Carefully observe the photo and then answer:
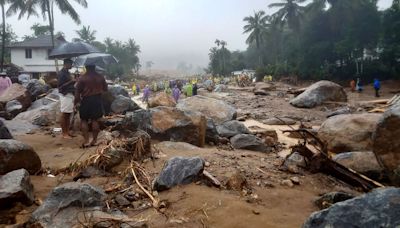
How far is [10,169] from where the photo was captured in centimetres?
424

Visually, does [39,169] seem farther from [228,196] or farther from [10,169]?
[228,196]

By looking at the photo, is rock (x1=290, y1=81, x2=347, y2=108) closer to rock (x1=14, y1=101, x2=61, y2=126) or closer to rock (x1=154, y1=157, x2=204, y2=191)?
rock (x1=14, y1=101, x2=61, y2=126)

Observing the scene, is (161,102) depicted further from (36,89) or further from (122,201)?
(122,201)

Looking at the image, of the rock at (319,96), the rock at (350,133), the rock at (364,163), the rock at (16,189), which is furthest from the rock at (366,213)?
the rock at (319,96)

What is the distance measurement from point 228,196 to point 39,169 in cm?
245

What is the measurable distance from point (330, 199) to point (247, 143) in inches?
115

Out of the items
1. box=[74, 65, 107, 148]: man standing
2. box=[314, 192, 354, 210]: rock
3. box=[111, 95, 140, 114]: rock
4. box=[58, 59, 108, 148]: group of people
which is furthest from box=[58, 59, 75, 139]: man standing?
box=[314, 192, 354, 210]: rock

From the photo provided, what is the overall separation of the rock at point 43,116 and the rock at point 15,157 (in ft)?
12.6

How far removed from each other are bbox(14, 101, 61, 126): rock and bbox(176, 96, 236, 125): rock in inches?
109

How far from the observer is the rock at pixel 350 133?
7039 mm

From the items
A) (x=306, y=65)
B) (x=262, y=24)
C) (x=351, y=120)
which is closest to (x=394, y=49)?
(x=306, y=65)

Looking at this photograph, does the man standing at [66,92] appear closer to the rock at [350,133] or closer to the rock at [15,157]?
the rock at [15,157]

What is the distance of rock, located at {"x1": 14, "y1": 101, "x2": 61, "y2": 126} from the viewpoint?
8180 millimetres

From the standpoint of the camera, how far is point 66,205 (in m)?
3.34
